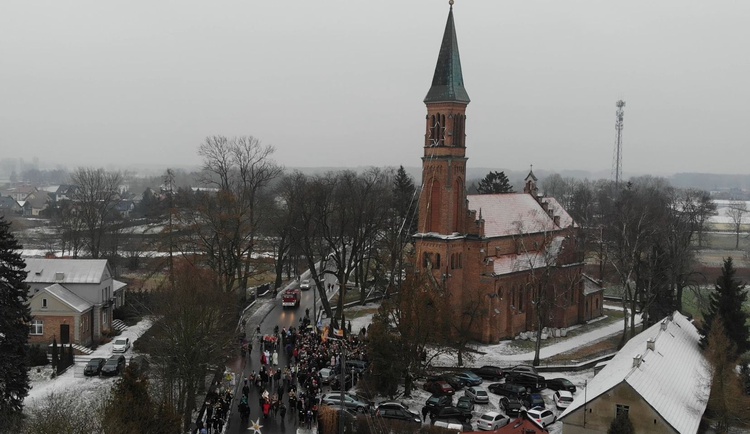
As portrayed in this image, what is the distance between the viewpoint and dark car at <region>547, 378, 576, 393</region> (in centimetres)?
3600

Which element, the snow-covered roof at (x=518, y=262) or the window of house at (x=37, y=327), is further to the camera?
the snow-covered roof at (x=518, y=262)

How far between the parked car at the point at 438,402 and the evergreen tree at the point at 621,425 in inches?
320

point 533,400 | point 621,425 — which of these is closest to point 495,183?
point 533,400

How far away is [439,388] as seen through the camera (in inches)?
1363

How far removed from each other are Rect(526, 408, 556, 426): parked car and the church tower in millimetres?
16921

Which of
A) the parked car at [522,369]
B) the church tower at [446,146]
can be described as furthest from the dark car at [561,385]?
the church tower at [446,146]

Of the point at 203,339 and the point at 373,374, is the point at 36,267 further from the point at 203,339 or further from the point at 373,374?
the point at 373,374

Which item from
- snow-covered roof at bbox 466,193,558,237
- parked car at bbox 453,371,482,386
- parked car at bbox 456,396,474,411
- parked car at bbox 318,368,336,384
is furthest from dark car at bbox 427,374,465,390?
snow-covered roof at bbox 466,193,558,237

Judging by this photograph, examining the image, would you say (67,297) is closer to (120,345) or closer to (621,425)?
(120,345)


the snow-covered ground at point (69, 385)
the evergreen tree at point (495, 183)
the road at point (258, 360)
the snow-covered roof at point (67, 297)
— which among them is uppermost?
the evergreen tree at point (495, 183)

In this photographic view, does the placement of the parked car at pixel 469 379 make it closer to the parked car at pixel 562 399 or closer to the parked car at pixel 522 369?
the parked car at pixel 522 369

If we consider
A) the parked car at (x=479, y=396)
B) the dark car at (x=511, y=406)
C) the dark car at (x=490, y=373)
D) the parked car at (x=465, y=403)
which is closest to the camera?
the parked car at (x=465, y=403)

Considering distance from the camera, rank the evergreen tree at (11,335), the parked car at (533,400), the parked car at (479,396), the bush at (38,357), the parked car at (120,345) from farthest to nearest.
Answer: the parked car at (120,345) < the bush at (38,357) < the parked car at (479,396) < the parked car at (533,400) < the evergreen tree at (11,335)

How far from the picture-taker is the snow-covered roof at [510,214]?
48.3 meters
